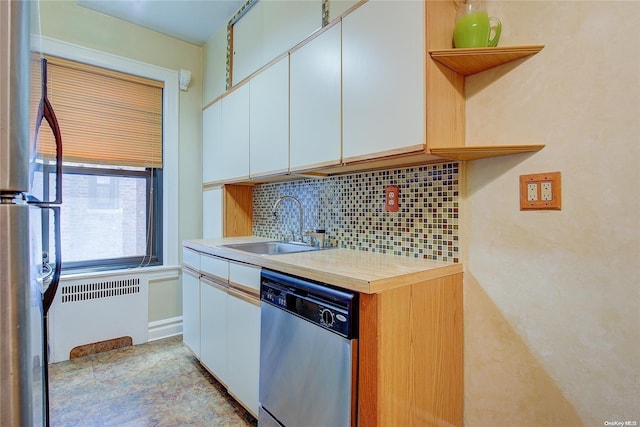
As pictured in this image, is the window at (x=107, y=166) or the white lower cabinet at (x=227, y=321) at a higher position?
the window at (x=107, y=166)

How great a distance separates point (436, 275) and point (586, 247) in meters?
0.49

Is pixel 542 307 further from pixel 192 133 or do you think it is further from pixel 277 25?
pixel 192 133

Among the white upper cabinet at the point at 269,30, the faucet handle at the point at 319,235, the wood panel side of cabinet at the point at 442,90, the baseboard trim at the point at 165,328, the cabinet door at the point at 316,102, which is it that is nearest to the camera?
the wood panel side of cabinet at the point at 442,90

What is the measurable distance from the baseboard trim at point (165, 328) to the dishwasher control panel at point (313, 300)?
6.09ft

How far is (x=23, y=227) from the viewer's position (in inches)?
16.5

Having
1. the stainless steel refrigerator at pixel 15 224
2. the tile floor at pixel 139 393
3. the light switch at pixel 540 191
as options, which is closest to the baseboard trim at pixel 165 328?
the tile floor at pixel 139 393

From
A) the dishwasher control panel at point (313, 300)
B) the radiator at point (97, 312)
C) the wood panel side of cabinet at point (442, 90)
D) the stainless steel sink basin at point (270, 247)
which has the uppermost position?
the wood panel side of cabinet at point (442, 90)

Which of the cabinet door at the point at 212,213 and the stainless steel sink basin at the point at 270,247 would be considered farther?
the cabinet door at the point at 212,213

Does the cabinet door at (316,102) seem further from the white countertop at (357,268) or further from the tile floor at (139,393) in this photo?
the tile floor at (139,393)

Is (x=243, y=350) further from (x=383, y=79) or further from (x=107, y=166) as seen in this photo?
(x=107, y=166)

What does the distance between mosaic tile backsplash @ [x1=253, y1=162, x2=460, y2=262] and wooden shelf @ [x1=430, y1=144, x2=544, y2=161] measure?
0.49ft

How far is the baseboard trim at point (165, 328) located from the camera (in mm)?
2820

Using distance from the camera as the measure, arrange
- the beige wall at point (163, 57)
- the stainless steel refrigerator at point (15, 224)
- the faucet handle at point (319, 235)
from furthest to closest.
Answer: the beige wall at point (163, 57)
the faucet handle at point (319, 235)
the stainless steel refrigerator at point (15, 224)

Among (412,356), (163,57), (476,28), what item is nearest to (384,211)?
(412,356)
